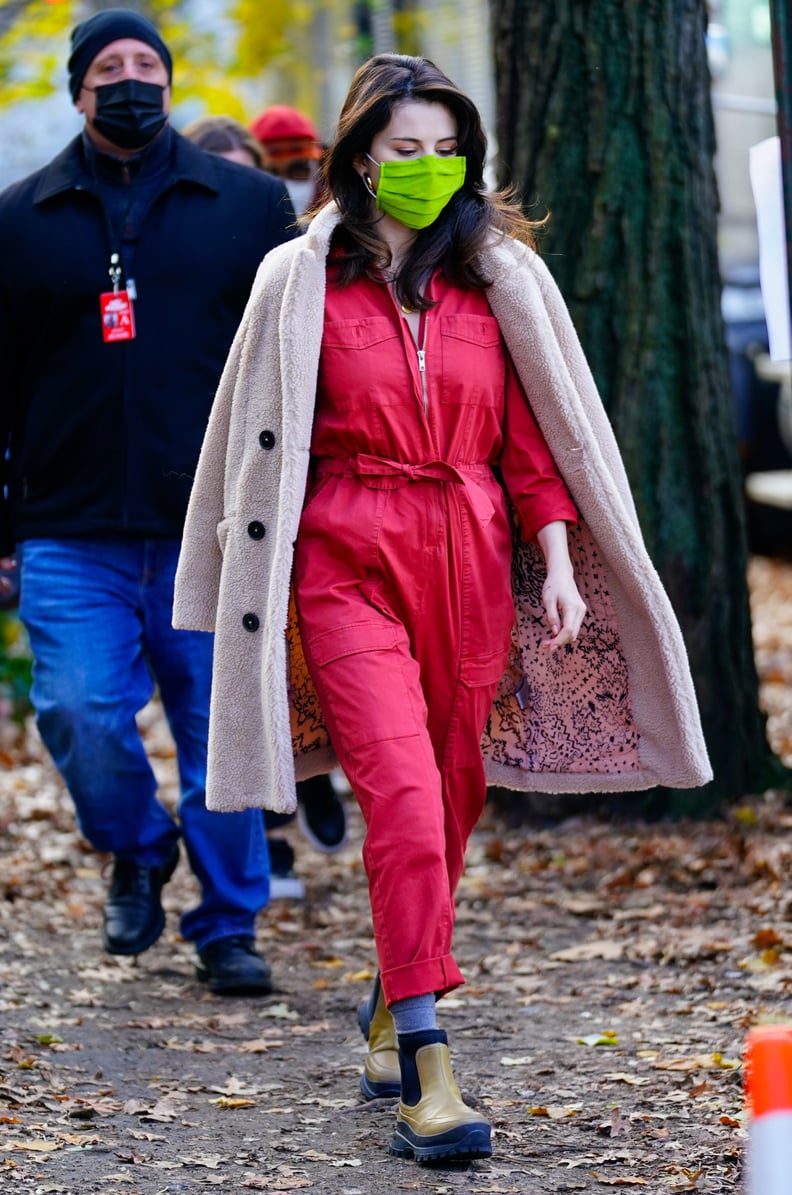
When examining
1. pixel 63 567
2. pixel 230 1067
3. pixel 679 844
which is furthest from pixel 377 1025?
pixel 679 844

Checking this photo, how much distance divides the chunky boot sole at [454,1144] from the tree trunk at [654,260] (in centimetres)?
299

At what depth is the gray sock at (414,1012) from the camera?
A: 11.7ft

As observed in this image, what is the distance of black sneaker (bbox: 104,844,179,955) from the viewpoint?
5098 millimetres

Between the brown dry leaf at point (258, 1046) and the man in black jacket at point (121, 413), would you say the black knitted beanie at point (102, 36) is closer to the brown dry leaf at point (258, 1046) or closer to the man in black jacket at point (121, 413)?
the man in black jacket at point (121, 413)

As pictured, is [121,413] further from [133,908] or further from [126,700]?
[133,908]

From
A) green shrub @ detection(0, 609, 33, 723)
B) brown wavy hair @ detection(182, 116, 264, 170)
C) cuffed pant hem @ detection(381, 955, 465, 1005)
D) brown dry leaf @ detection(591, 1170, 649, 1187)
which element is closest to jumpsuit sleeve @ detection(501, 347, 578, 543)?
cuffed pant hem @ detection(381, 955, 465, 1005)

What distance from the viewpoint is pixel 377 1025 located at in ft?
13.2

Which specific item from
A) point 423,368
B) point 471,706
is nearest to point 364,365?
point 423,368

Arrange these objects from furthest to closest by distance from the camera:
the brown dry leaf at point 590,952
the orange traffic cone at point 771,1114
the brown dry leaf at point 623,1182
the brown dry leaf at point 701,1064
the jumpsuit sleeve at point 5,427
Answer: the brown dry leaf at point 590,952 → the jumpsuit sleeve at point 5,427 → the brown dry leaf at point 701,1064 → the brown dry leaf at point 623,1182 → the orange traffic cone at point 771,1114

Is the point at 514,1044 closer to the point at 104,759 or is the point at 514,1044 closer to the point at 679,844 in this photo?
the point at 104,759

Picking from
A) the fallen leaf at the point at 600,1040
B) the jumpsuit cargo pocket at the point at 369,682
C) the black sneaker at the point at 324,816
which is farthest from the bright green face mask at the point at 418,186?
the black sneaker at the point at 324,816

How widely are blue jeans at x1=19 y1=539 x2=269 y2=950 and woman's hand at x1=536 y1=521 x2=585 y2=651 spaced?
1471 mm

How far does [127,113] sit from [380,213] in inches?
54.2

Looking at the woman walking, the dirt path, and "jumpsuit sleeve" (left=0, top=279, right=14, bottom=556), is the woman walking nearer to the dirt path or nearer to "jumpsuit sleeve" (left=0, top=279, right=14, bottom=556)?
the dirt path
